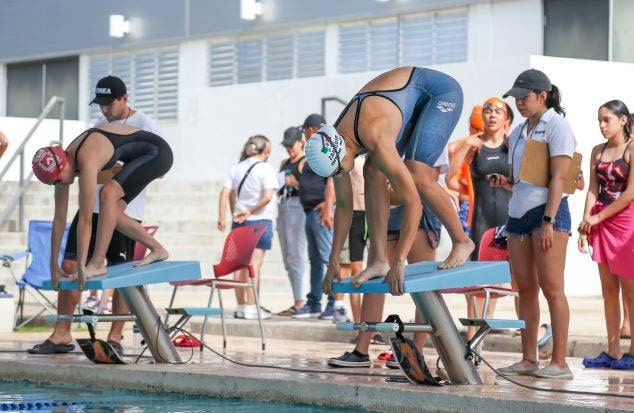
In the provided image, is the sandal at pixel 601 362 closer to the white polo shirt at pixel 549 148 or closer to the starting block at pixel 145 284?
the white polo shirt at pixel 549 148

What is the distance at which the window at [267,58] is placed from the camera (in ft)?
76.1

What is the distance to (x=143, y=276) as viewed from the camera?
8.13m

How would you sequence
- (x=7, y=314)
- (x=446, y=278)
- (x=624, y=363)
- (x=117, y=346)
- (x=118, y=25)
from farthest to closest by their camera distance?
(x=118, y=25) → (x=7, y=314) → (x=117, y=346) → (x=624, y=363) → (x=446, y=278)

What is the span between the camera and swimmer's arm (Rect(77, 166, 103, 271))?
8.07 metres

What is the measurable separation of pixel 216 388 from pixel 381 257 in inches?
48.6

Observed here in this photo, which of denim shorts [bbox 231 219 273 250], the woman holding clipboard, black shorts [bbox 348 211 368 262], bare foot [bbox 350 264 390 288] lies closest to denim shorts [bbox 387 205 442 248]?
the woman holding clipboard

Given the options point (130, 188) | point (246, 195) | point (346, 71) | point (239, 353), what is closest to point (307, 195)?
point (246, 195)

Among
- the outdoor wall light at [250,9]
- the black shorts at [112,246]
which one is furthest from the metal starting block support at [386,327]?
the outdoor wall light at [250,9]

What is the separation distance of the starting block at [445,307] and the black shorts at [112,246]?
2551 mm

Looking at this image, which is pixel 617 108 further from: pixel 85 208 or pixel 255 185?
pixel 255 185

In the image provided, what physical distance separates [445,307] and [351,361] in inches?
54.5

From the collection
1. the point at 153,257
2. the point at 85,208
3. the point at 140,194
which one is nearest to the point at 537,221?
the point at 153,257

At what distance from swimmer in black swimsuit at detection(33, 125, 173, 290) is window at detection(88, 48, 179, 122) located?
16.8 meters

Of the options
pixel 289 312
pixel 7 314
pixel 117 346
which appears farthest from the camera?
pixel 289 312
